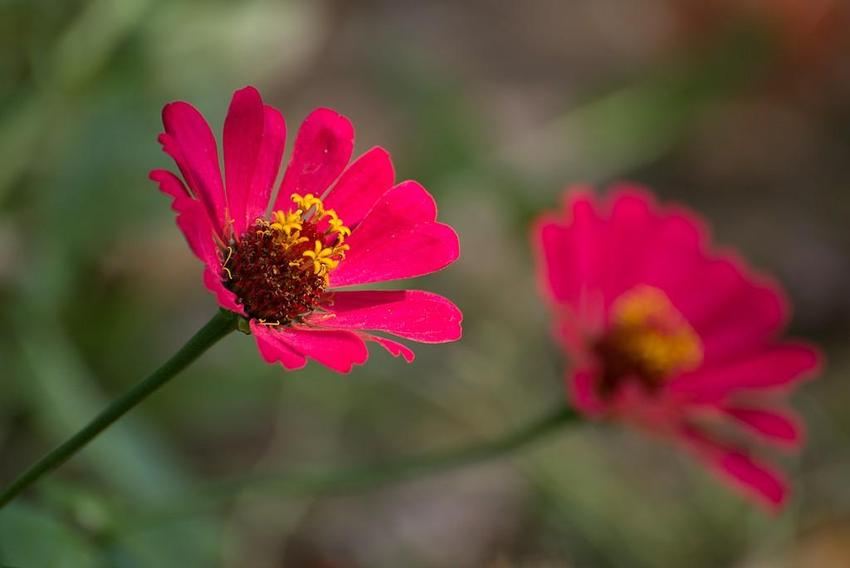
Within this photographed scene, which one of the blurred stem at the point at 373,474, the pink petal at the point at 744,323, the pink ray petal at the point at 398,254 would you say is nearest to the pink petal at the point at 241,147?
the pink ray petal at the point at 398,254

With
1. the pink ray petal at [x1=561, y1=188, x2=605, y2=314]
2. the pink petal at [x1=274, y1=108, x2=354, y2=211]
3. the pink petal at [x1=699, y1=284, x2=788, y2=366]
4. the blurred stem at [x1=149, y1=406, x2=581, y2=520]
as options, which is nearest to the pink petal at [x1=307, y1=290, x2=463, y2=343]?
the pink petal at [x1=274, y1=108, x2=354, y2=211]

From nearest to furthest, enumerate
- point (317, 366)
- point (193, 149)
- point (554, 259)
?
point (193, 149), point (554, 259), point (317, 366)

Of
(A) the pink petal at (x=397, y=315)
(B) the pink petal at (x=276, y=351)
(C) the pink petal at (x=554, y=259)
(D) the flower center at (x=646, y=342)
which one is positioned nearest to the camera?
(B) the pink petal at (x=276, y=351)

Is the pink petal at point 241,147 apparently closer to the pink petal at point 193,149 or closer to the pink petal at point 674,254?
the pink petal at point 193,149

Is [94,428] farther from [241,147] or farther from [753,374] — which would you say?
[753,374]

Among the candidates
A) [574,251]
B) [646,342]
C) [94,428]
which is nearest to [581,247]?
[574,251]

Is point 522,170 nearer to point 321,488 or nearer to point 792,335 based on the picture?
point 792,335

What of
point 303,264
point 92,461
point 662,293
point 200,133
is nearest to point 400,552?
point 92,461
